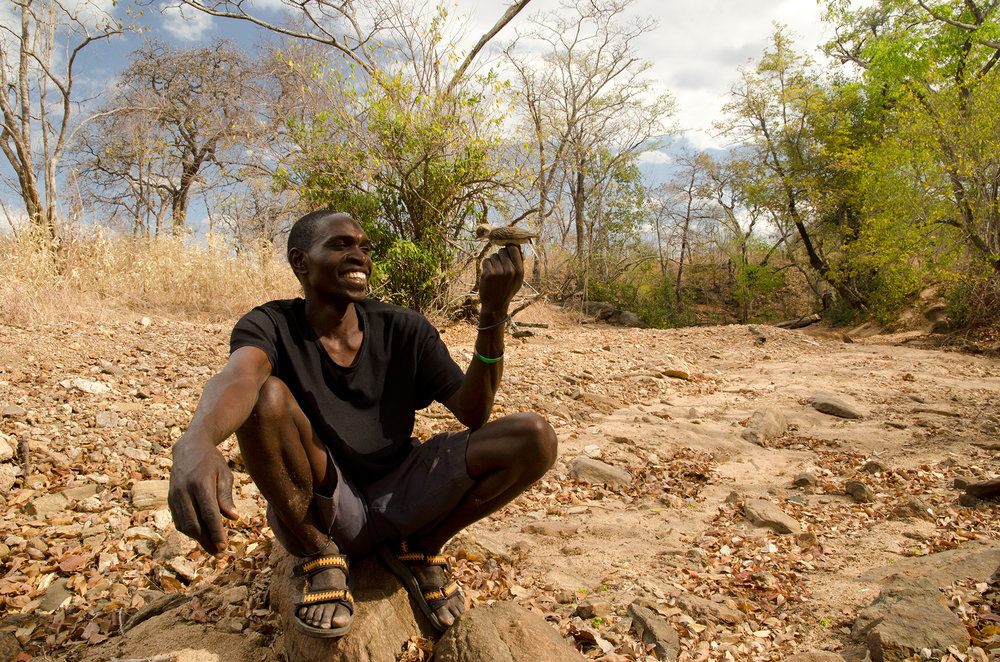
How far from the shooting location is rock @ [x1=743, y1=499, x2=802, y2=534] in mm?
2832

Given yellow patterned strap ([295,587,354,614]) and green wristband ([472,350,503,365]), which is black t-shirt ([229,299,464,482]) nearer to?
green wristband ([472,350,503,365])

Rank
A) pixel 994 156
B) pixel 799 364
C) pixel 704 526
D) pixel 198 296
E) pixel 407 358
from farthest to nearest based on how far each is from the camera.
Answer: pixel 994 156, pixel 799 364, pixel 198 296, pixel 704 526, pixel 407 358

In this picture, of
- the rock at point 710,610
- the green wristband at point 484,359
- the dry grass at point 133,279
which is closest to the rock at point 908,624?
the rock at point 710,610

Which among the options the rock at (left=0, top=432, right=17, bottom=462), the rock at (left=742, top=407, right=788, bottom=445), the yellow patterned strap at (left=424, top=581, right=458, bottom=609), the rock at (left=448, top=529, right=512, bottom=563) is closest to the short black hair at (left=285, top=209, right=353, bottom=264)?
the yellow patterned strap at (left=424, top=581, right=458, bottom=609)

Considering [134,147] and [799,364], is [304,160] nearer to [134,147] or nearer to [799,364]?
[799,364]

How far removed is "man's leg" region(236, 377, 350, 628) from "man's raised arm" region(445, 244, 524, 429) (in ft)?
1.52

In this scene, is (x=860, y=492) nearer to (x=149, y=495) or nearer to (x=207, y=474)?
(x=207, y=474)

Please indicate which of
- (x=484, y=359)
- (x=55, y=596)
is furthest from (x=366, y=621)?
(x=55, y=596)

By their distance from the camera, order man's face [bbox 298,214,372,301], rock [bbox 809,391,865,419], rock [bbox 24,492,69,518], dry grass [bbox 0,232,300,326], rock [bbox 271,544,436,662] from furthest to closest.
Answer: dry grass [bbox 0,232,300,326], rock [bbox 809,391,865,419], rock [bbox 24,492,69,518], man's face [bbox 298,214,372,301], rock [bbox 271,544,436,662]

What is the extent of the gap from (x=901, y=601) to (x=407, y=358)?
1.75 meters

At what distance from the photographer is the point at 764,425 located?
4.65 meters

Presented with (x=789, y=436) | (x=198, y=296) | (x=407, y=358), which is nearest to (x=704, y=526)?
(x=407, y=358)

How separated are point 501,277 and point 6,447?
9.63ft

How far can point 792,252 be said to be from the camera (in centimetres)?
1625
